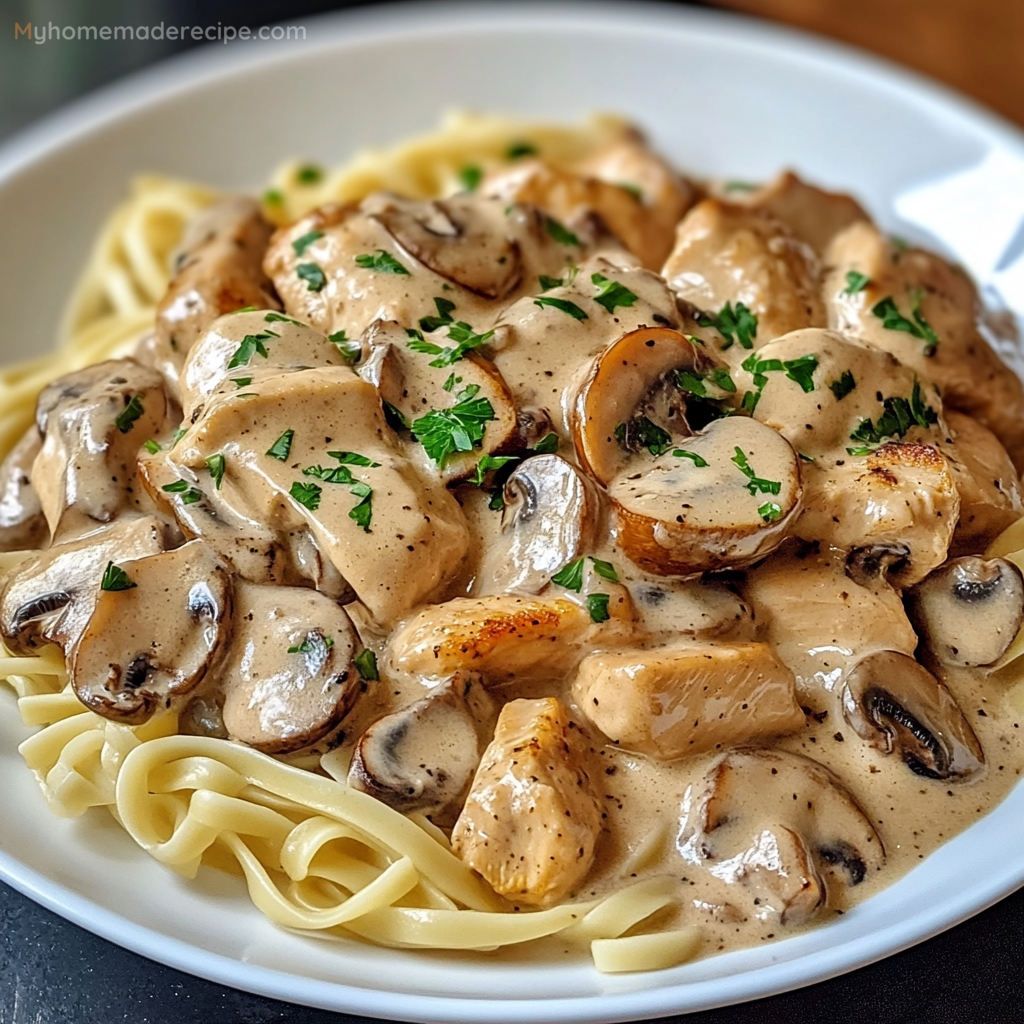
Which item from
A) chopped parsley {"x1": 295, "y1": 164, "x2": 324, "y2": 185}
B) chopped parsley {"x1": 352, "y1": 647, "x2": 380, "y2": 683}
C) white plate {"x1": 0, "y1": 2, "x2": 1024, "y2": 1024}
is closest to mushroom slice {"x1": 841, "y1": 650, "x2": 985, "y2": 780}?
chopped parsley {"x1": 352, "y1": 647, "x2": 380, "y2": 683}

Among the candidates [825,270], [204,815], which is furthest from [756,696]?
[825,270]

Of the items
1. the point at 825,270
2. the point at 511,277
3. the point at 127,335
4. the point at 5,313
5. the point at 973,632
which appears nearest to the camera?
the point at 973,632

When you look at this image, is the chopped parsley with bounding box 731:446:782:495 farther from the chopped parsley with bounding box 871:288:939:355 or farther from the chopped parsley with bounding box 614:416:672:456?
the chopped parsley with bounding box 871:288:939:355

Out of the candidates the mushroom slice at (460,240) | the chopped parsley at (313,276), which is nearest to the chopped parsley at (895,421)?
the mushroom slice at (460,240)

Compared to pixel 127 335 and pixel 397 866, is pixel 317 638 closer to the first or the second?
pixel 397 866

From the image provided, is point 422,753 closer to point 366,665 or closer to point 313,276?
point 366,665
